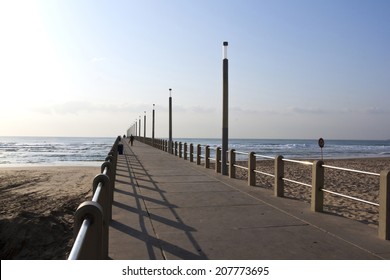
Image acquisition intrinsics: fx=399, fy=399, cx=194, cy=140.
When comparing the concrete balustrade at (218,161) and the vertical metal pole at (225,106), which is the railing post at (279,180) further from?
the concrete balustrade at (218,161)

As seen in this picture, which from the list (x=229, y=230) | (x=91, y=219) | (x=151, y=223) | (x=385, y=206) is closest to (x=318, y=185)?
(x=385, y=206)

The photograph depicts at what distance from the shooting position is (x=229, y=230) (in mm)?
6488

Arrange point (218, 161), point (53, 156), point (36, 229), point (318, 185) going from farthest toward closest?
point (53, 156) < point (218, 161) < point (36, 229) < point (318, 185)

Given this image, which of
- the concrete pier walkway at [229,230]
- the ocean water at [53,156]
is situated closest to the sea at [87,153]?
the ocean water at [53,156]

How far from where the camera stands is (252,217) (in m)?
7.55

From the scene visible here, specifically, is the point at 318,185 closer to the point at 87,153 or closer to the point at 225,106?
the point at 225,106

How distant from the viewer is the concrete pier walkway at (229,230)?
5281 millimetres

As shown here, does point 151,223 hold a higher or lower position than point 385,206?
lower

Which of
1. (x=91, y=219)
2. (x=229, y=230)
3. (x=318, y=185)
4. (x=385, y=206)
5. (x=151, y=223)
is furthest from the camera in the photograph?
(x=318, y=185)

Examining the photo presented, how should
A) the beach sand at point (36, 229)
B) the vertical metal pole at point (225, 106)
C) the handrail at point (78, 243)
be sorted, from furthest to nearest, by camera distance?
the vertical metal pole at point (225, 106) < the beach sand at point (36, 229) < the handrail at point (78, 243)

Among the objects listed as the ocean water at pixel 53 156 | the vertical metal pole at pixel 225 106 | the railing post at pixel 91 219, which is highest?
the vertical metal pole at pixel 225 106
